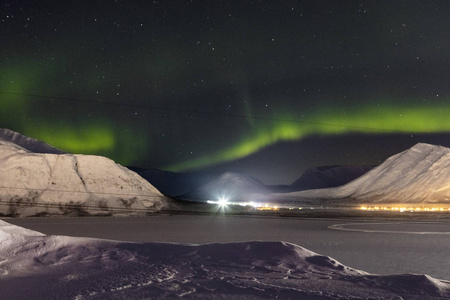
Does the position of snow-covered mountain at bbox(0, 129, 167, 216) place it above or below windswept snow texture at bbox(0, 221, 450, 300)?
above

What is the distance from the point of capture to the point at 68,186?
123 m

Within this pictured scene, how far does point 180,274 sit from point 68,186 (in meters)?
114

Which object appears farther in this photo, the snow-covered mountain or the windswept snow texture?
the snow-covered mountain

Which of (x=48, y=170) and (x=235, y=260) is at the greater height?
(x=48, y=170)

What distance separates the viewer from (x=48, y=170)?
413 ft

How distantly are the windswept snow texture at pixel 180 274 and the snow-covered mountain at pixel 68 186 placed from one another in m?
92.4

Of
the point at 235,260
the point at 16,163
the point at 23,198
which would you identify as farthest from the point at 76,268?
the point at 16,163

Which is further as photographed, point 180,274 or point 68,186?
point 68,186

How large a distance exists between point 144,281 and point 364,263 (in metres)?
6.74

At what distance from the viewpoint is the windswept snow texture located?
35.6 ft

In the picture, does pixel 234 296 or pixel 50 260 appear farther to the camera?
pixel 50 260

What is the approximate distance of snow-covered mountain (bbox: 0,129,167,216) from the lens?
11275 cm

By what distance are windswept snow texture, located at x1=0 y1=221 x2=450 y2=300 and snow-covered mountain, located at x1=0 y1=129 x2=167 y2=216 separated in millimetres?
92372

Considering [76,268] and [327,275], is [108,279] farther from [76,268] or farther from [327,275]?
[327,275]
